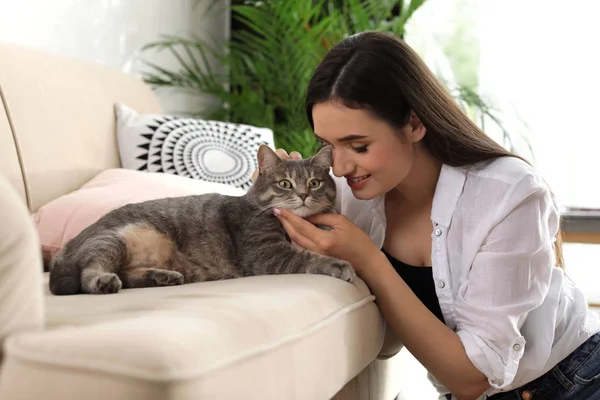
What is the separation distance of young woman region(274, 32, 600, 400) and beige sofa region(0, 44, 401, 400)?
0.45 ft

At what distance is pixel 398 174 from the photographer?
1360mm

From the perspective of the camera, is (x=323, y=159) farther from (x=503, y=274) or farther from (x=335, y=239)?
(x=503, y=274)

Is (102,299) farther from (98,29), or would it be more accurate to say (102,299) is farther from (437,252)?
(98,29)

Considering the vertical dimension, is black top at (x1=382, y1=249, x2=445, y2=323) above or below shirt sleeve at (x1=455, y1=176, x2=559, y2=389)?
below

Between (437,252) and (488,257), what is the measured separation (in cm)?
14

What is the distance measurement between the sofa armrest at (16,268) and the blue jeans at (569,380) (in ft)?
3.48

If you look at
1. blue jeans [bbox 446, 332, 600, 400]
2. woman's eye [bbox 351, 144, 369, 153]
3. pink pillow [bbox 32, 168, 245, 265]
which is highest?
woman's eye [bbox 351, 144, 369, 153]

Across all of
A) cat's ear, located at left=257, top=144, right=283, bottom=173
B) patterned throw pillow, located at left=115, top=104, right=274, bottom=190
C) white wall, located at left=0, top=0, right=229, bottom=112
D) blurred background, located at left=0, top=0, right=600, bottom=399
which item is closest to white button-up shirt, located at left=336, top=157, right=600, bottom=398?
cat's ear, located at left=257, top=144, right=283, bottom=173

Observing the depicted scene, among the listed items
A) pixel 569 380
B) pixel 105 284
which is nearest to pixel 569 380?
pixel 569 380

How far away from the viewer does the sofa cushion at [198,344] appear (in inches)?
22.8

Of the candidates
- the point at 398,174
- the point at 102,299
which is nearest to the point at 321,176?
the point at 398,174

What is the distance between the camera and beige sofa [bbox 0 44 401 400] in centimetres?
58

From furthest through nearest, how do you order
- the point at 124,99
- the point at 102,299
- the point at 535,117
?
the point at 535,117, the point at 124,99, the point at 102,299

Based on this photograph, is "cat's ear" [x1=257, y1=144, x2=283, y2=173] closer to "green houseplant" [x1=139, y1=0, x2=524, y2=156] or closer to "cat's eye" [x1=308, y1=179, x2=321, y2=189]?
"cat's eye" [x1=308, y1=179, x2=321, y2=189]
